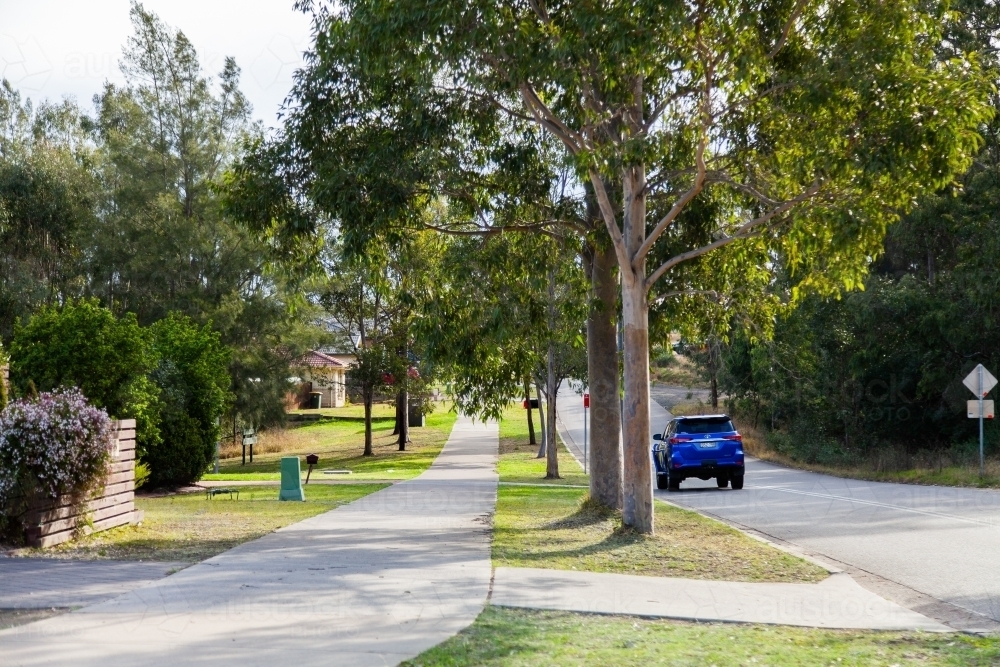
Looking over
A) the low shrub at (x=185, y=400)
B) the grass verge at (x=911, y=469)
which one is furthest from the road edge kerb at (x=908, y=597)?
the low shrub at (x=185, y=400)

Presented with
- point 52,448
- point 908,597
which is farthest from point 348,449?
point 908,597

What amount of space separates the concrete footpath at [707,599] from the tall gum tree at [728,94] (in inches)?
141

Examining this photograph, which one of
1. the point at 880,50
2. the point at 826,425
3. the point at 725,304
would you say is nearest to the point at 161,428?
the point at 725,304

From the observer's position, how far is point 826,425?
144 ft

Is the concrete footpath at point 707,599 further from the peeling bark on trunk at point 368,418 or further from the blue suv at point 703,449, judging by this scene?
the peeling bark on trunk at point 368,418

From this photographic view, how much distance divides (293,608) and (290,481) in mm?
12849

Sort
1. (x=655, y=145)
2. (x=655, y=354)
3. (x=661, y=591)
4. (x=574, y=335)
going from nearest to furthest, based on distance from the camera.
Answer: (x=661, y=591) < (x=655, y=145) < (x=574, y=335) < (x=655, y=354)

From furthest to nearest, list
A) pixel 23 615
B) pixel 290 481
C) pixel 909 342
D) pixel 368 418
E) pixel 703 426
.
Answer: pixel 368 418, pixel 909 342, pixel 703 426, pixel 290 481, pixel 23 615

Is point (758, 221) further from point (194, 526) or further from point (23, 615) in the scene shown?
point (23, 615)

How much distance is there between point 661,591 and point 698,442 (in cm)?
1598

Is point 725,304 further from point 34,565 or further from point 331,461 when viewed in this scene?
point 331,461

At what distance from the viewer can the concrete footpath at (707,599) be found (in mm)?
8984

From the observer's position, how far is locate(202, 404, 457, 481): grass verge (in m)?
35.9

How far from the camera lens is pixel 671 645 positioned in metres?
7.62
